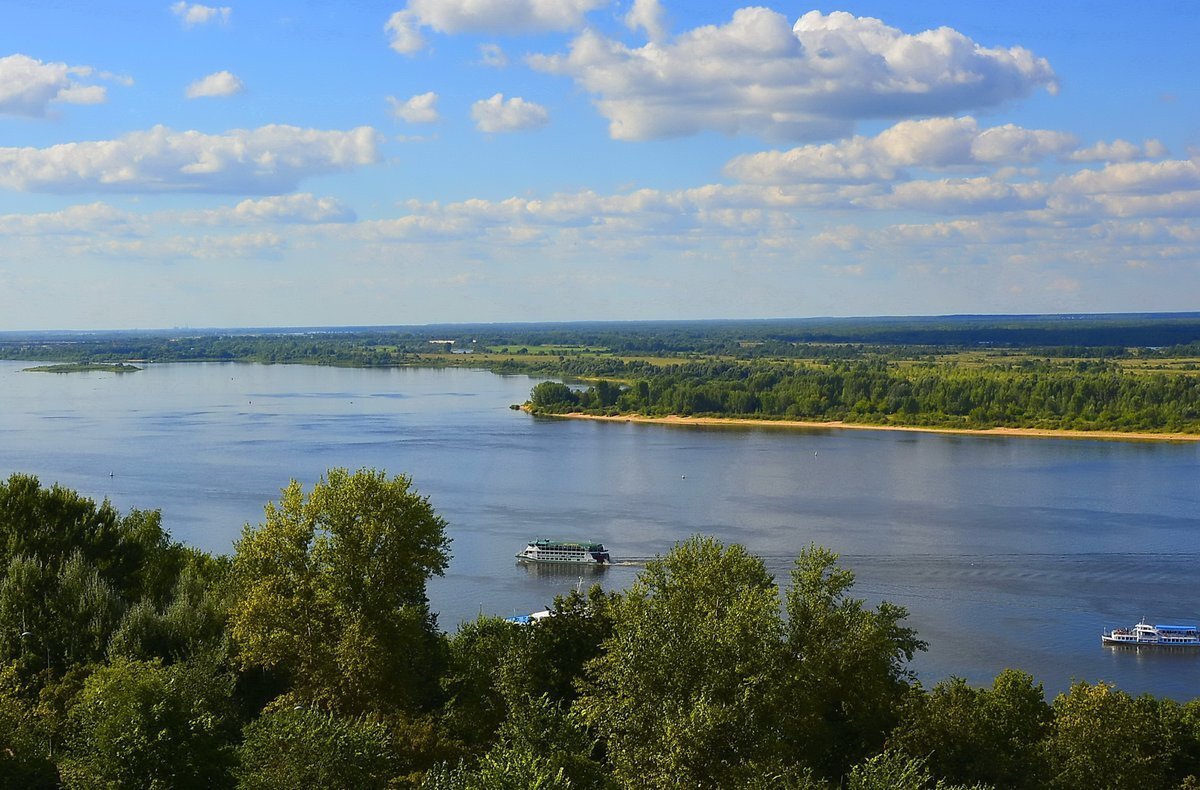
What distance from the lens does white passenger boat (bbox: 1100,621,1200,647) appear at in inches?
704

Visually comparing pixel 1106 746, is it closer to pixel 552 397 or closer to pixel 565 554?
pixel 565 554

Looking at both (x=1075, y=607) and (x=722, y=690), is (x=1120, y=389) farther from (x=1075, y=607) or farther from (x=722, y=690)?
(x=722, y=690)

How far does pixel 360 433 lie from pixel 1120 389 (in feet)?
103

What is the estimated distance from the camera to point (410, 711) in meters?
11.2

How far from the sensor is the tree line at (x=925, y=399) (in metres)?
47.3

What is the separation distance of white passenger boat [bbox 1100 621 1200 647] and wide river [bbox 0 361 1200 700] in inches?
14.3

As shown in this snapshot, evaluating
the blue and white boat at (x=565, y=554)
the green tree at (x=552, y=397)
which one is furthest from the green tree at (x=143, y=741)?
the green tree at (x=552, y=397)

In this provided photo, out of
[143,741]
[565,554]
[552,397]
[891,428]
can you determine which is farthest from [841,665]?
[552,397]

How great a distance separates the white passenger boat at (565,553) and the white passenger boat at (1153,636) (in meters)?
9.23

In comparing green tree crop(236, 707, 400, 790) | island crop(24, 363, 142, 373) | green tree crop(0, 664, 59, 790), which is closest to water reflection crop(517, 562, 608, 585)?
green tree crop(0, 664, 59, 790)

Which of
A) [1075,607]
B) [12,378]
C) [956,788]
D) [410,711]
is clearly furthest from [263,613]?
[12,378]

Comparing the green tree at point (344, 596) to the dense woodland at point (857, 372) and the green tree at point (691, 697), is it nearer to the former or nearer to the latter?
the green tree at point (691, 697)

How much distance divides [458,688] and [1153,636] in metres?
11.8

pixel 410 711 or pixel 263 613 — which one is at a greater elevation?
pixel 263 613
